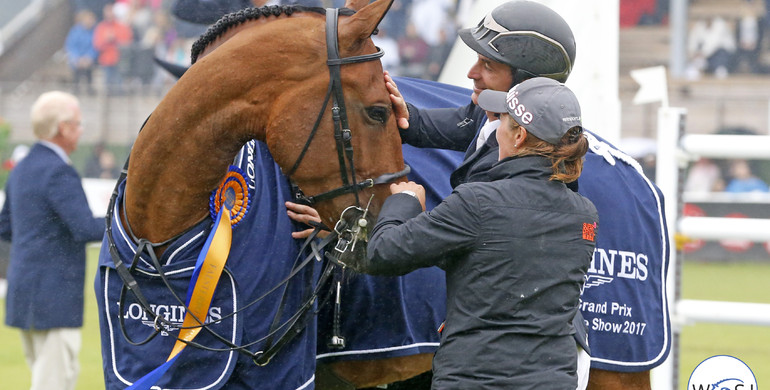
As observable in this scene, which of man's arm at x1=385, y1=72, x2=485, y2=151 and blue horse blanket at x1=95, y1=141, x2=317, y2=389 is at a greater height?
man's arm at x1=385, y1=72, x2=485, y2=151

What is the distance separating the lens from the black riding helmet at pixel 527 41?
106 inches

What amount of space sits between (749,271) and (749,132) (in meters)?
2.79

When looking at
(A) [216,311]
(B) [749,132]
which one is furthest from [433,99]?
(B) [749,132]

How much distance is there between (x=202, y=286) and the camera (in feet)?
8.55

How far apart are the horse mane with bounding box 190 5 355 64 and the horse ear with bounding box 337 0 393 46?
0.09 metres

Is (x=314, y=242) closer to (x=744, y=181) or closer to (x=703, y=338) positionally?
(x=703, y=338)

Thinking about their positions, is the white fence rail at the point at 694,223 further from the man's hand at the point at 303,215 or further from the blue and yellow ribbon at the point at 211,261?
the blue and yellow ribbon at the point at 211,261

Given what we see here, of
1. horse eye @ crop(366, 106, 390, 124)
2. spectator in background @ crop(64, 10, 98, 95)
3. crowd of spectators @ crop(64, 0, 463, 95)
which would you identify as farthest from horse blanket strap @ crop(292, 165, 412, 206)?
spectator in background @ crop(64, 10, 98, 95)

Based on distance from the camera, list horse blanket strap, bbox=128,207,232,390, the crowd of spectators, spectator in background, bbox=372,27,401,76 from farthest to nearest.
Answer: the crowd of spectators → spectator in background, bbox=372,27,401,76 → horse blanket strap, bbox=128,207,232,390

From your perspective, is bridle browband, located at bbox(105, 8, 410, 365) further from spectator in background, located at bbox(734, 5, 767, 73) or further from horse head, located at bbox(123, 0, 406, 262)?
spectator in background, located at bbox(734, 5, 767, 73)

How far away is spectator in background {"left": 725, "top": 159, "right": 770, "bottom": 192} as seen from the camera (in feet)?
37.1

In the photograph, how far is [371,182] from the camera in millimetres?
2547

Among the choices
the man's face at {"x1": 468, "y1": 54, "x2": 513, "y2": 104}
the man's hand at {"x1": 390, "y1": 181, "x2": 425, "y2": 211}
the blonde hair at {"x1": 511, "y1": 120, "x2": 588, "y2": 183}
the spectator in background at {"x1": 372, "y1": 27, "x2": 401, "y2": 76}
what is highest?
the spectator in background at {"x1": 372, "y1": 27, "x2": 401, "y2": 76}

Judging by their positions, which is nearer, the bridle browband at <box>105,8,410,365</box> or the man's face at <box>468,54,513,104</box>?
the bridle browband at <box>105,8,410,365</box>
